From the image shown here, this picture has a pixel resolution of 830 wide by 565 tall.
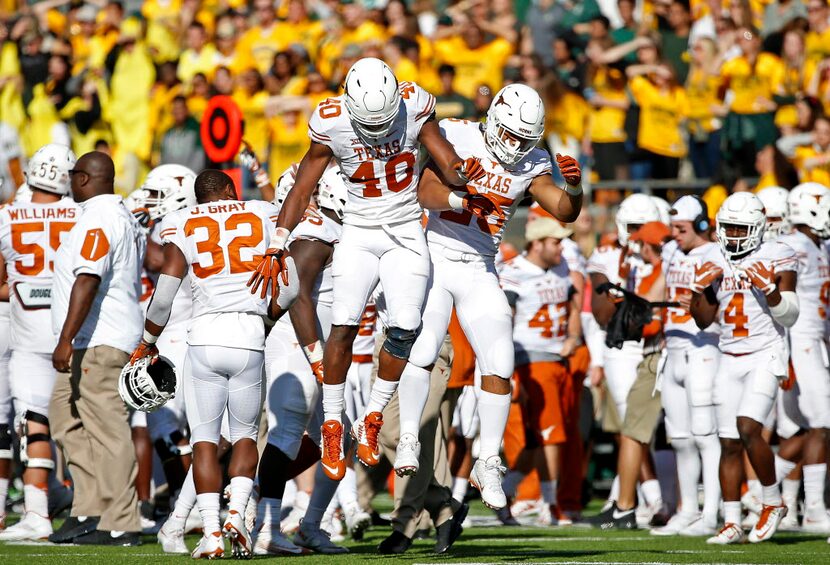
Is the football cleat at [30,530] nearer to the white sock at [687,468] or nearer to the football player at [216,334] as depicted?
the football player at [216,334]

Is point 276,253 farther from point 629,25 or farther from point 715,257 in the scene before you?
point 629,25

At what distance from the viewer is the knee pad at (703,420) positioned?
36.8 ft

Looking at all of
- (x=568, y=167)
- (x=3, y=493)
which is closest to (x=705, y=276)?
(x=568, y=167)

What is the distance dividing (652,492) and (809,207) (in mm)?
2707

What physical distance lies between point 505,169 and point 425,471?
208cm

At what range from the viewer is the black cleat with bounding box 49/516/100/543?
9.82 meters

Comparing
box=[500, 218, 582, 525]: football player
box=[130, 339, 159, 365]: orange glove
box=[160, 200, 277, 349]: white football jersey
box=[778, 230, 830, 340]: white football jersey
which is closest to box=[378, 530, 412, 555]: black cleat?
box=[160, 200, 277, 349]: white football jersey

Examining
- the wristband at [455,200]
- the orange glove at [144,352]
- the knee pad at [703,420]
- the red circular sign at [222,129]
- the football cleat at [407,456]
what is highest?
the red circular sign at [222,129]

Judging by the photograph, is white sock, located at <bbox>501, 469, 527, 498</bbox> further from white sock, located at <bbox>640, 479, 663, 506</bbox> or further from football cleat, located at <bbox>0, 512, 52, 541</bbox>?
football cleat, located at <bbox>0, 512, 52, 541</bbox>

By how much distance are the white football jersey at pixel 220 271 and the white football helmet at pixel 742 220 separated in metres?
3.61

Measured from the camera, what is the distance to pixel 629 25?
57.7 ft

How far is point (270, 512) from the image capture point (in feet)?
30.8

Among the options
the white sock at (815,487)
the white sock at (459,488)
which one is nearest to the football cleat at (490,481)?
the white sock at (459,488)

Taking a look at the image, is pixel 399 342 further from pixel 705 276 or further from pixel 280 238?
pixel 705 276
